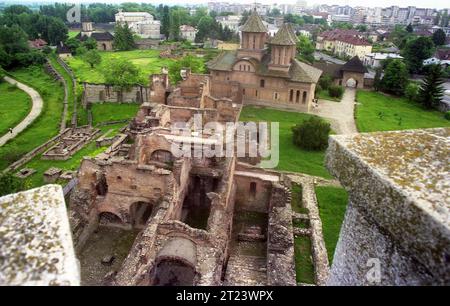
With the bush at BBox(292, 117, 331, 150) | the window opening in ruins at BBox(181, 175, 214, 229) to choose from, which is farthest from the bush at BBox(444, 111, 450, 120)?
the window opening in ruins at BBox(181, 175, 214, 229)

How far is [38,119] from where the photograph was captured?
44.0 m

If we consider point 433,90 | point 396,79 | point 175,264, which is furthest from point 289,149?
point 396,79

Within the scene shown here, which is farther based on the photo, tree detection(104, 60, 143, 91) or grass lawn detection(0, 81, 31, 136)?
tree detection(104, 60, 143, 91)

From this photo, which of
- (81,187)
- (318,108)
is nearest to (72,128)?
(81,187)

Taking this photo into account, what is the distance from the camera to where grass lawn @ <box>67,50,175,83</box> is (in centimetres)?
6250

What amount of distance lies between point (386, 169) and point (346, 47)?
10189 cm

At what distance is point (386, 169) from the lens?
124 inches

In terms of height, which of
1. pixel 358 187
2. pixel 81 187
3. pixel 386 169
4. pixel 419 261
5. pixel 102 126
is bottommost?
pixel 102 126

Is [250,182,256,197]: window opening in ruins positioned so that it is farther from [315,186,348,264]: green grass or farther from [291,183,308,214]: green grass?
[315,186,348,264]: green grass

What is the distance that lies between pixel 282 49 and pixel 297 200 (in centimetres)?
2571

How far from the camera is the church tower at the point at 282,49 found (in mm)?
42000

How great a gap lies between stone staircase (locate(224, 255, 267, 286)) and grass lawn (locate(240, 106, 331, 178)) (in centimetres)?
762

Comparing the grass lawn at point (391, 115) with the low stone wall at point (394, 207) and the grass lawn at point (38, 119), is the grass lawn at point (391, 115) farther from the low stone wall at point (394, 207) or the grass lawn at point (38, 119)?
the low stone wall at point (394, 207)

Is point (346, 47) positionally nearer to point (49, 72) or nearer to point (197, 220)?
point (49, 72)
